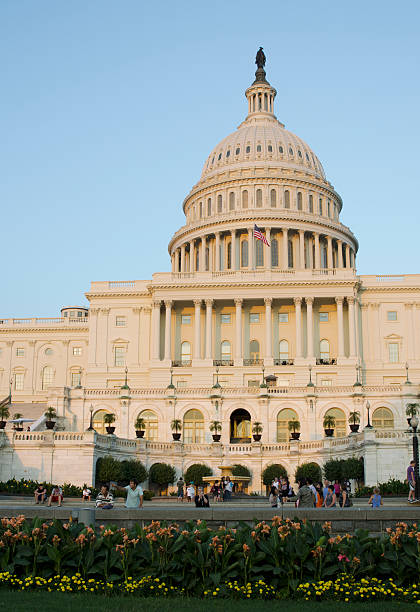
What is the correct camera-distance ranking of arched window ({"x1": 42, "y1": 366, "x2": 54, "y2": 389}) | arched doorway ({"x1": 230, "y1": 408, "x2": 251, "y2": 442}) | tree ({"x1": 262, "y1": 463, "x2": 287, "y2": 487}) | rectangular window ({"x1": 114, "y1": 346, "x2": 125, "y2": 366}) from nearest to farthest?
tree ({"x1": 262, "y1": 463, "x2": 287, "y2": 487}) → arched doorway ({"x1": 230, "y1": 408, "x2": 251, "y2": 442}) → rectangular window ({"x1": 114, "y1": 346, "x2": 125, "y2": 366}) → arched window ({"x1": 42, "y1": 366, "x2": 54, "y2": 389})

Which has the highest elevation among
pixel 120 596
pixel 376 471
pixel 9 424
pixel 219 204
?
pixel 219 204

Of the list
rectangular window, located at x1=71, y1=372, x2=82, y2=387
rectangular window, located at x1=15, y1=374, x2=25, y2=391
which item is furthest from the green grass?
rectangular window, located at x1=15, y1=374, x2=25, y2=391

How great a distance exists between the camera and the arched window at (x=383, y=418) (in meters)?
69.0

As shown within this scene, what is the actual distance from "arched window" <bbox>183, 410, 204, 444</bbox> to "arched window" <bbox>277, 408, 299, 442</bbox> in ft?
21.9

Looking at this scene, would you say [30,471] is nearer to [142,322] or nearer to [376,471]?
[376,471]

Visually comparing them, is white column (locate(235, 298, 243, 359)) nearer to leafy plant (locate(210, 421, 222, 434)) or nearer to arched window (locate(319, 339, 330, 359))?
arched window (locate(319, 339, 330, 359))

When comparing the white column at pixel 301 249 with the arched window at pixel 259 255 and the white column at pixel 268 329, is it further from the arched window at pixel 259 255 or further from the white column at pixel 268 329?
the white column at pixel 268 329

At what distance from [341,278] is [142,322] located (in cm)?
2518

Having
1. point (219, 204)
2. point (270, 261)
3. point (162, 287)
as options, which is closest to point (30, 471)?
point (162, 287)

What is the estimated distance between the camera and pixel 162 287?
97.6m

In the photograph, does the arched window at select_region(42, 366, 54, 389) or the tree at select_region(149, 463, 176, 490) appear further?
the arched window at select_region(42, 366, 54, 389)

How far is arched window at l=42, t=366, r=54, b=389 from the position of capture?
112m

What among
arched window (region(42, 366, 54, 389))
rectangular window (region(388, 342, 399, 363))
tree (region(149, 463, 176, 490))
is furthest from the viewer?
arched window (region(42, 366, 54, 389))

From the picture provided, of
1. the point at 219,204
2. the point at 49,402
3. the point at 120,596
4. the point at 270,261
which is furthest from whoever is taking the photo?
the point at 219,204
